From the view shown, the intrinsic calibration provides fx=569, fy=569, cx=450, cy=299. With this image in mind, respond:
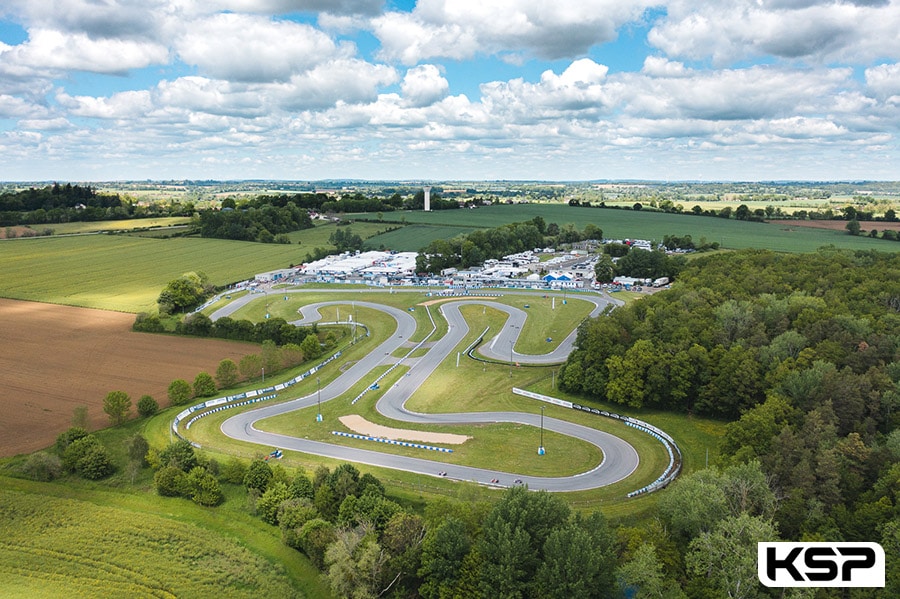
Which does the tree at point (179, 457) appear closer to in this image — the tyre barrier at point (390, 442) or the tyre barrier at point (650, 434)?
the tyre barrier at point (390, 442)

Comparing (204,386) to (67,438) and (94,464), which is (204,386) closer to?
(67,438)

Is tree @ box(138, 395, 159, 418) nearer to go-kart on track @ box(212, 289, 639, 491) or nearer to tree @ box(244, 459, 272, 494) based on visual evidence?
go-kart on track @ box(212, 289, 639, 491)

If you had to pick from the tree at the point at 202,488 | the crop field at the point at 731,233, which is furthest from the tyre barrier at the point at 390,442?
the crop field at the point at 731,233

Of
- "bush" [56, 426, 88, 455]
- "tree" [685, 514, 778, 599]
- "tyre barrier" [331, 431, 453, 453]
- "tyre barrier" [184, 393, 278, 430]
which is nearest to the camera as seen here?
"tree" [685, 514, 778, 599]

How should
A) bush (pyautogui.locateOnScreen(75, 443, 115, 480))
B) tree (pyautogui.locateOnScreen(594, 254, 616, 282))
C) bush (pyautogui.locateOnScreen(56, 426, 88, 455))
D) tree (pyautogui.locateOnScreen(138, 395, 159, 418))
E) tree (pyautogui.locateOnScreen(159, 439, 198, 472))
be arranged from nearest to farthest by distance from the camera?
tree (pyautogui.locateOnScreen(159, 439, 198, 472)), bush (pyautogui.locateOnScreen(75, 443, 115, 480)), bush (pyautogui.locateOnScreen(56, 426, 88, 455)), tree (pyautogui.locateOnScreen(138, 395, 159, 418)), tree (pyautogui.locateOnScreen(594, 254, 616, 282))

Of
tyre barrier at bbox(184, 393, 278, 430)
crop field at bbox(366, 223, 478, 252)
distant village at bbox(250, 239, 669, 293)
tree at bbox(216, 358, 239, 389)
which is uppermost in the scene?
crop field at bbox(366, 223, 478, 252)

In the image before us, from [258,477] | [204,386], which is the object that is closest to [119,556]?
[258,477]

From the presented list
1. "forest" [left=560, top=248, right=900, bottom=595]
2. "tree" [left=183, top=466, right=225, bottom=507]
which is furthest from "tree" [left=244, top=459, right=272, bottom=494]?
"forest" [left=560, top=248, right=900, bottom=595]
